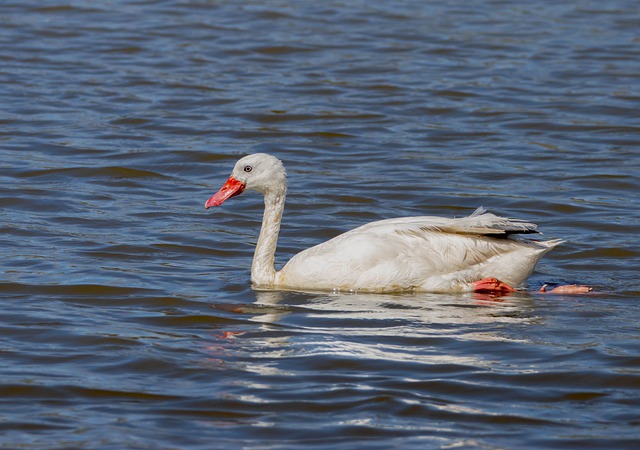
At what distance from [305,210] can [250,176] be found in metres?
2.34

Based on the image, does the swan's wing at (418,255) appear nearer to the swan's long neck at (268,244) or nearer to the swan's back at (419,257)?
the swan's back at (419,257)

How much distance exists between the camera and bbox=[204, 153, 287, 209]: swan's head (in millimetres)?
10430

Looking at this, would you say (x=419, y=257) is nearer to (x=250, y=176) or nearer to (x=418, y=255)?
(x=418, y=255)

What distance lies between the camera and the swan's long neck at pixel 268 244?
1026cm

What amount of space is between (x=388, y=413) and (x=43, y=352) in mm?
2462

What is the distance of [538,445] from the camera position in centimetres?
689

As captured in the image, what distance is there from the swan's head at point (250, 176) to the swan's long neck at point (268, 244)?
0.16 metres

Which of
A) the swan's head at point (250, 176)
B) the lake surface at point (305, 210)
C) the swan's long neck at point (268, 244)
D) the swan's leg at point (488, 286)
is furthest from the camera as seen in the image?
the swan's head at point (250, 176)

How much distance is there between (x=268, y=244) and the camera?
10531 mm

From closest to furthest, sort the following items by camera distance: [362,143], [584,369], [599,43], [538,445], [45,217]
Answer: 1. [538,445]
2. [584,369]
3. [45,217]
4. [362,143]
5. [599,43]

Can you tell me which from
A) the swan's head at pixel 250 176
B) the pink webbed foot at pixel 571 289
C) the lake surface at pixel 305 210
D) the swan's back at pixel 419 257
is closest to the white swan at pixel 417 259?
the swan's back at pixel 419 257

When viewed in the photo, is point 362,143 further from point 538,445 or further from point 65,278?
point 538,445

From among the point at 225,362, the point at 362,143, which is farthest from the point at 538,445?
the point at 362,143

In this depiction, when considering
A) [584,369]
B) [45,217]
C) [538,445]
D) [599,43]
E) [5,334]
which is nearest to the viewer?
[538,445]
